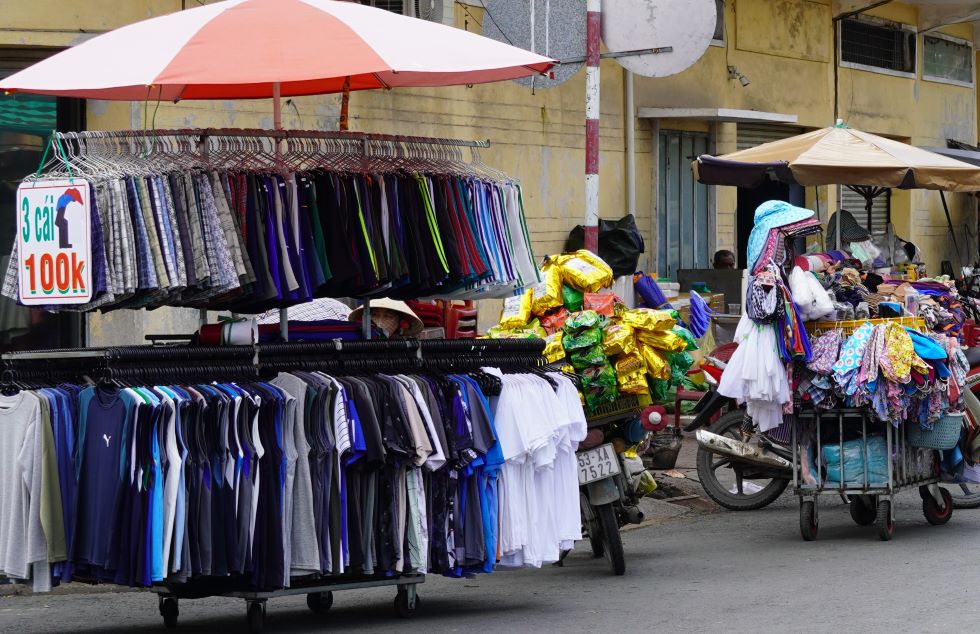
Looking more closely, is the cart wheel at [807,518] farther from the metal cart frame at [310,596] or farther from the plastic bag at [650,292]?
the metal cart frame at [310,596]

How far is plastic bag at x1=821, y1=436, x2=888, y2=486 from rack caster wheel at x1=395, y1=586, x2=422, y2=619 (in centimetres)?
344

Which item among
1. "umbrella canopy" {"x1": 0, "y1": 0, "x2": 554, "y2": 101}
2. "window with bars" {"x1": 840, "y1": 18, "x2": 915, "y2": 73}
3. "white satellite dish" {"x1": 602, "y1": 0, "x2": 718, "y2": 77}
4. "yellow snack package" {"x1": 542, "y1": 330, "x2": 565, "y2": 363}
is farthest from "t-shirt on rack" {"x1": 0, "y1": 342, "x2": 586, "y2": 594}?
"window with bars" {"x1": 840, "y1": 18, "x2": 915, "y2": 73}

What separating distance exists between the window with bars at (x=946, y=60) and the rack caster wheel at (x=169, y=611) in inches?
770

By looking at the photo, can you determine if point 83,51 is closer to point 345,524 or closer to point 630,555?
point 345,524

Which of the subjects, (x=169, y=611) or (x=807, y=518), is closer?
(x=169, y=611)

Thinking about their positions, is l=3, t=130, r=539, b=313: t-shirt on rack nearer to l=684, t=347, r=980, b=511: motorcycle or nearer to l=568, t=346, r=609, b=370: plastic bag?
l=568, t=346, r=609, b=370: plastic bag

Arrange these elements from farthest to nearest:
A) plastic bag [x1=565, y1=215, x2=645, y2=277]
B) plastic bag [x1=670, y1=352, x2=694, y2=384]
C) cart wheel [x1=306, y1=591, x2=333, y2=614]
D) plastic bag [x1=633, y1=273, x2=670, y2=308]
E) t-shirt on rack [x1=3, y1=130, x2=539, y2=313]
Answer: plastic bag [x1=565, y1=215, x2=645, y2=277]
plastic bag [x1=633, y1=273, x2=670, y2=308]
plastic bag [x1=670, y1=352, x2=694, y2=384]
cart wheel [x1=306, y1=591, x2=333, y2=614]
t-shirt on rack [x1=3, y1=130, x2=539, y2=313]

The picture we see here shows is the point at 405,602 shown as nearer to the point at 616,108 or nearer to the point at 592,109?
the point at 592,109

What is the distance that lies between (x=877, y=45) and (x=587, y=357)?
15.8 meters

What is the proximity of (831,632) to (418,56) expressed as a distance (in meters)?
3.26

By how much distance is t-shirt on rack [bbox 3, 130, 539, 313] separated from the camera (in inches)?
275

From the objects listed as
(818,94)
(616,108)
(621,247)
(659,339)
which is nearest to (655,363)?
(659,339)

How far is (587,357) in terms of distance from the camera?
8.66 meters

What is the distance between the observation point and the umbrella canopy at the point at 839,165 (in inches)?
498
